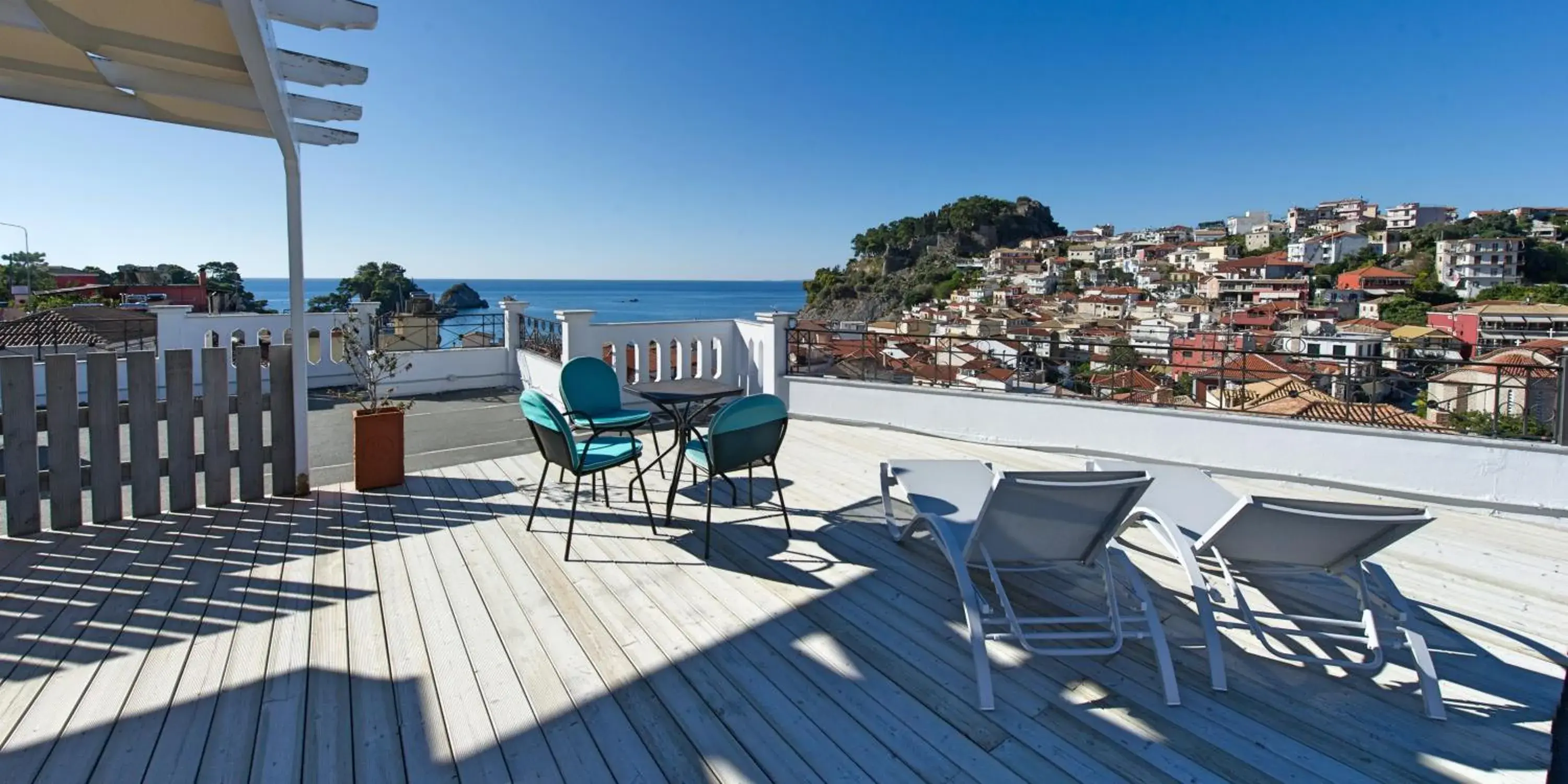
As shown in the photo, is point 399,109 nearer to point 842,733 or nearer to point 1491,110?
point 842,733

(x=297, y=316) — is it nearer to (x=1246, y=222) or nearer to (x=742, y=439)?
(x=742, y=439)

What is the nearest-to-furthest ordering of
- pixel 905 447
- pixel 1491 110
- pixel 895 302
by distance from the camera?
1. pixel 905 447
2. pixel 1491 110
3. pixel 895 302

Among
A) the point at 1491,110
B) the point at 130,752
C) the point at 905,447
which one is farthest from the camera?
the point at 1491,110

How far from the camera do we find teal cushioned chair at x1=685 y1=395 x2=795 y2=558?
317cm

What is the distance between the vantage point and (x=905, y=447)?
568 centimetres

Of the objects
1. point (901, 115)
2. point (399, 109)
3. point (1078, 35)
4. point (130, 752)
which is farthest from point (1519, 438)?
point (901, 115)

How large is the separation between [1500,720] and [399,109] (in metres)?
10.1

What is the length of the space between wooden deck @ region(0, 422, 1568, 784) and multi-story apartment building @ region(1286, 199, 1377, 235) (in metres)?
78.2

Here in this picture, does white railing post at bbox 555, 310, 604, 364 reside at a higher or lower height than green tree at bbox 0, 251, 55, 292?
lower

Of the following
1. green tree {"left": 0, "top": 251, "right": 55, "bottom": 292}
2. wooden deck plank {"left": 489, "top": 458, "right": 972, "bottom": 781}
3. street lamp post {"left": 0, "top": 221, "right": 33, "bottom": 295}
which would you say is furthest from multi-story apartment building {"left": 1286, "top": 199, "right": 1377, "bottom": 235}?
green tree {"left": 0, "top": 251, "right": 55, "bottom": 292}

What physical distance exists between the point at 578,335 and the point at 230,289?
36.4 ft

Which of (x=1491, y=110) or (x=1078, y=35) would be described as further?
(x=1491, y=110)

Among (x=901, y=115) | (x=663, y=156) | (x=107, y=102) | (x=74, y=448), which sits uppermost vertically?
(x=901, y=115)

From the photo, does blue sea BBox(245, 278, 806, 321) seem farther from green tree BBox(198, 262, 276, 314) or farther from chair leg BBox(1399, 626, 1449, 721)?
chair leg BBox(1399, 626, 1449, 721)
